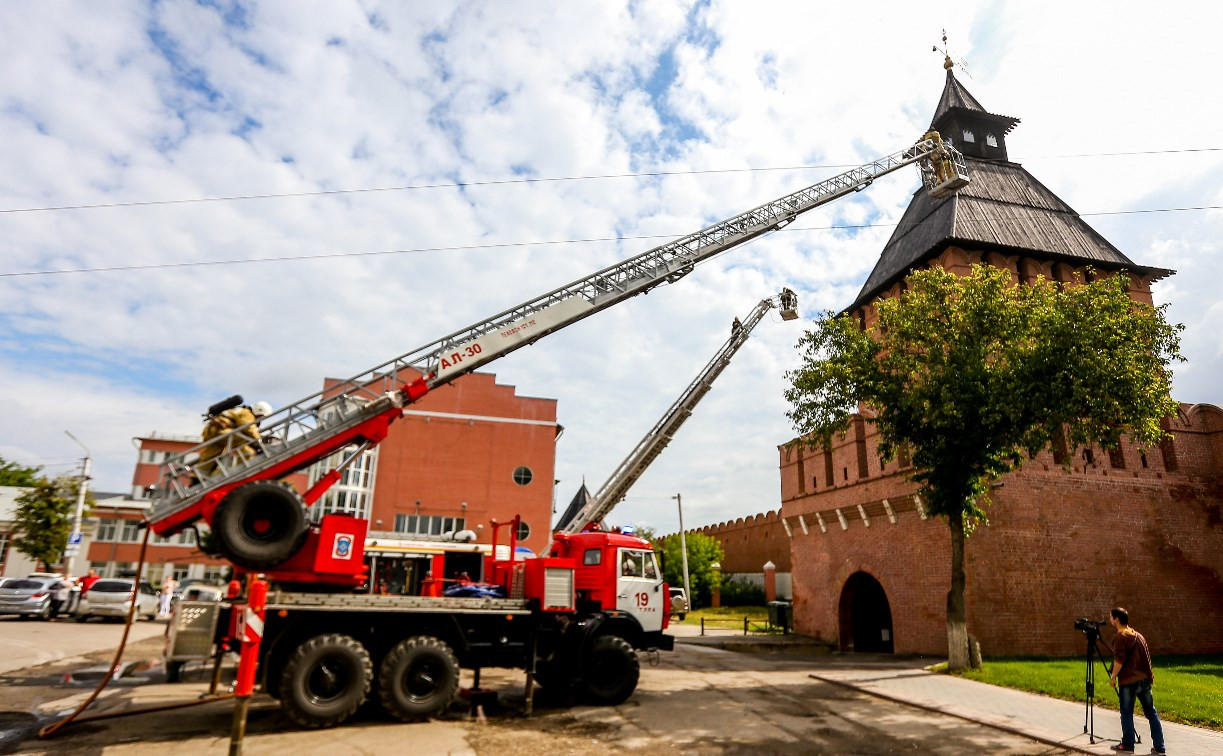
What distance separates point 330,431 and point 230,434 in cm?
148

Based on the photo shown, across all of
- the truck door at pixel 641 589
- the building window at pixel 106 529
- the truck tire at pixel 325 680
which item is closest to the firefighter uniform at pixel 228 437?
the truck tire at pixel 325 680

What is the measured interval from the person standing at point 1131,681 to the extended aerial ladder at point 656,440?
1264 centimetres

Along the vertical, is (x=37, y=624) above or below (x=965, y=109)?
below

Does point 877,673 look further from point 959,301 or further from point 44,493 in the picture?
point 44,493

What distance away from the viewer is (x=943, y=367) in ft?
49.2

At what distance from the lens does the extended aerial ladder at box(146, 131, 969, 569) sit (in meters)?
9.62

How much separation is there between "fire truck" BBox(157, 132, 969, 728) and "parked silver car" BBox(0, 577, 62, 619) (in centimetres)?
2130

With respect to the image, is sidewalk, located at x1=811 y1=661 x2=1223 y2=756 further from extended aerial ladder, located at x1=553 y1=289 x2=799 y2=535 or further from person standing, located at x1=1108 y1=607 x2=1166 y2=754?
extended aerial ladder, located at x1=553 y1=289 x2=799 y2=535

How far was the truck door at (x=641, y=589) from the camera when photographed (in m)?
12.8

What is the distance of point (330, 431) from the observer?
1114 cm

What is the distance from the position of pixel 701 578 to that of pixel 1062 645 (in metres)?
29.9

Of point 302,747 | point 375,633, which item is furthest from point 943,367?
point 302,747

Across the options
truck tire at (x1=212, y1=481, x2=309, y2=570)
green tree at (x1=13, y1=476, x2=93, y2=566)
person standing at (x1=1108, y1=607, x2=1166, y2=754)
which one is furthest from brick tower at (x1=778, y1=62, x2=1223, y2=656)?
A: green tree at (x1=13, y1=476, x2=93, y2=566)

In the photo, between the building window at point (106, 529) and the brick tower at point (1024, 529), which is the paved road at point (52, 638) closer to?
the brick tower at point (1024, 529)
